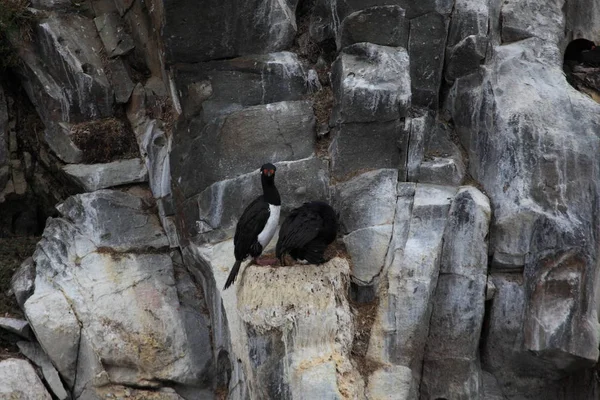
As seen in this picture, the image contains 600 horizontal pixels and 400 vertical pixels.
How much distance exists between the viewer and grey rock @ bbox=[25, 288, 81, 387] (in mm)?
12234

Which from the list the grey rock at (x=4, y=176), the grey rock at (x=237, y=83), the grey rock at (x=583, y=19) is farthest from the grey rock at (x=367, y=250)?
the grey rock at (x=4, y=176)

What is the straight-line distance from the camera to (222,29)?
528 inches

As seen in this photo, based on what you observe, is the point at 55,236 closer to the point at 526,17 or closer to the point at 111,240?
the point at 111,240

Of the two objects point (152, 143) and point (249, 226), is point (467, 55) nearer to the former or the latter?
point (249, 226)

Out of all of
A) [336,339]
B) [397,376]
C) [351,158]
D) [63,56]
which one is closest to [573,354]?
[397,376]

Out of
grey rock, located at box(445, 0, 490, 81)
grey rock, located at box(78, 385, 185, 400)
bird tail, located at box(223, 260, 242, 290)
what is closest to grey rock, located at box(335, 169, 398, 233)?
bird tail, located at box(223, 260, 242, 290)

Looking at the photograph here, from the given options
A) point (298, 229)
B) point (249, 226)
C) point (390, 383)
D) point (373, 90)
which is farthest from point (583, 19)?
point (390, 383)

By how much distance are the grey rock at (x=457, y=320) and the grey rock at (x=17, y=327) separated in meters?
5.07

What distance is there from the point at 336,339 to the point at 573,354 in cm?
282

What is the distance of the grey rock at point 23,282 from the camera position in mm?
12648

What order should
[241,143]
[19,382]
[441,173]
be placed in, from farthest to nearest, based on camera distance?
[241,143], [441,173], [19,382]

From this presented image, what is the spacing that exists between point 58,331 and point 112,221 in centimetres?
172

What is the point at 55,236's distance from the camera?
1298 cm

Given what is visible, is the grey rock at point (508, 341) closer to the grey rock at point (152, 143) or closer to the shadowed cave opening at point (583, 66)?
the shadowed cave opening at point (583, 66)
